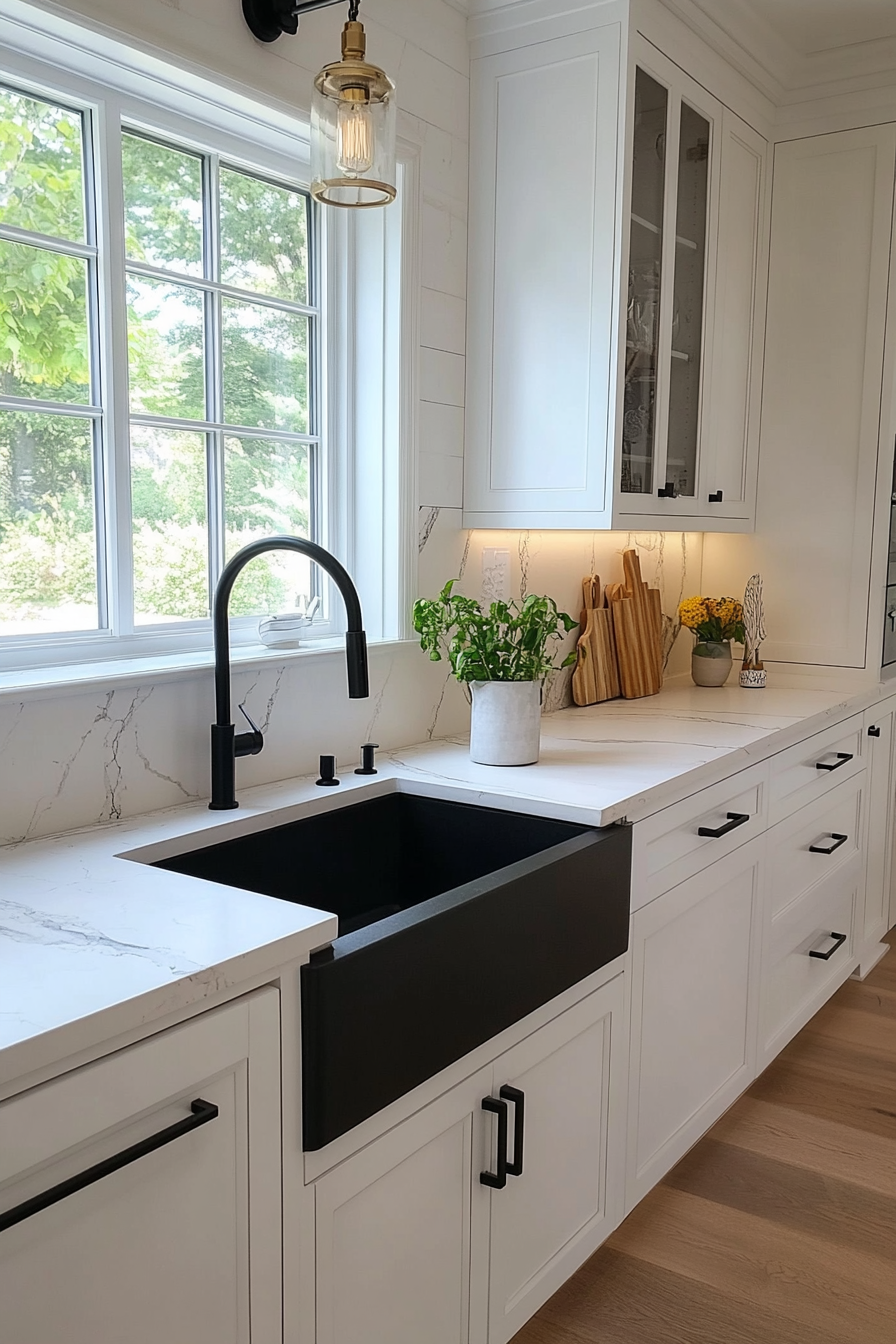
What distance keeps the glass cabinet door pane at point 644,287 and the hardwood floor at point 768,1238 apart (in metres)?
1.49

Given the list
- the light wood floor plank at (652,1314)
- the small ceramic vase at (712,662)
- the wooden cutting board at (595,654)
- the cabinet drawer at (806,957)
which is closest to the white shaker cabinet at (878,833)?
the cabinet drawer at (806,957)

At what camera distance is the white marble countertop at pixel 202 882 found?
106 centimetres

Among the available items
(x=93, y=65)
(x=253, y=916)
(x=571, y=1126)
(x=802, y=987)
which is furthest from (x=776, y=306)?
(x=253, y=916)

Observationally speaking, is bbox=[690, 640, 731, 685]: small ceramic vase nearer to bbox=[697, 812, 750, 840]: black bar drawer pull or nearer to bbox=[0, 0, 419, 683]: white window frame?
bbox=[697, 812, 750, 840]: black bar drawer pull

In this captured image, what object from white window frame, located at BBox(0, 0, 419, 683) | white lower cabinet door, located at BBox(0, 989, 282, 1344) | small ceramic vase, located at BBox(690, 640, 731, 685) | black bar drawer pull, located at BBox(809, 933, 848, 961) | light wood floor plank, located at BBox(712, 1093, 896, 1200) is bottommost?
light wood floor plank, located at BBox(712, 1093, 896, 1200)

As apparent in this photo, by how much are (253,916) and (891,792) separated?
2725 mm

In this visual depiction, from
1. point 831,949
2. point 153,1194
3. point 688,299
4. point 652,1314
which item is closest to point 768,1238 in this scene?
point 652,1314

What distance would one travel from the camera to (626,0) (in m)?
2.29

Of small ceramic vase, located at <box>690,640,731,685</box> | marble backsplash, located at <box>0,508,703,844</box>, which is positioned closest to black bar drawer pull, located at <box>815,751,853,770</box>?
small ceramic vase, located at <box>690,640,731,685</box>

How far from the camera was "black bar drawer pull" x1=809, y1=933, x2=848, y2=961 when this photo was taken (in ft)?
9.65

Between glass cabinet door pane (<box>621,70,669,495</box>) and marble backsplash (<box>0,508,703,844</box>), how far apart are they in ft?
1.13

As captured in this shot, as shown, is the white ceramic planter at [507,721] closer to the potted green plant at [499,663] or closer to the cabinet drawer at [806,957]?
the potted green plant at [499,663]

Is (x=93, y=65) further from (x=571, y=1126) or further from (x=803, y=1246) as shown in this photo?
(x=803, y=1246)

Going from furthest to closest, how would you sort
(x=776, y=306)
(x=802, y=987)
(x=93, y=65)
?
1. (x=776, y=306)
2. (x=802, y=987)
3. (x=93, y=65)
